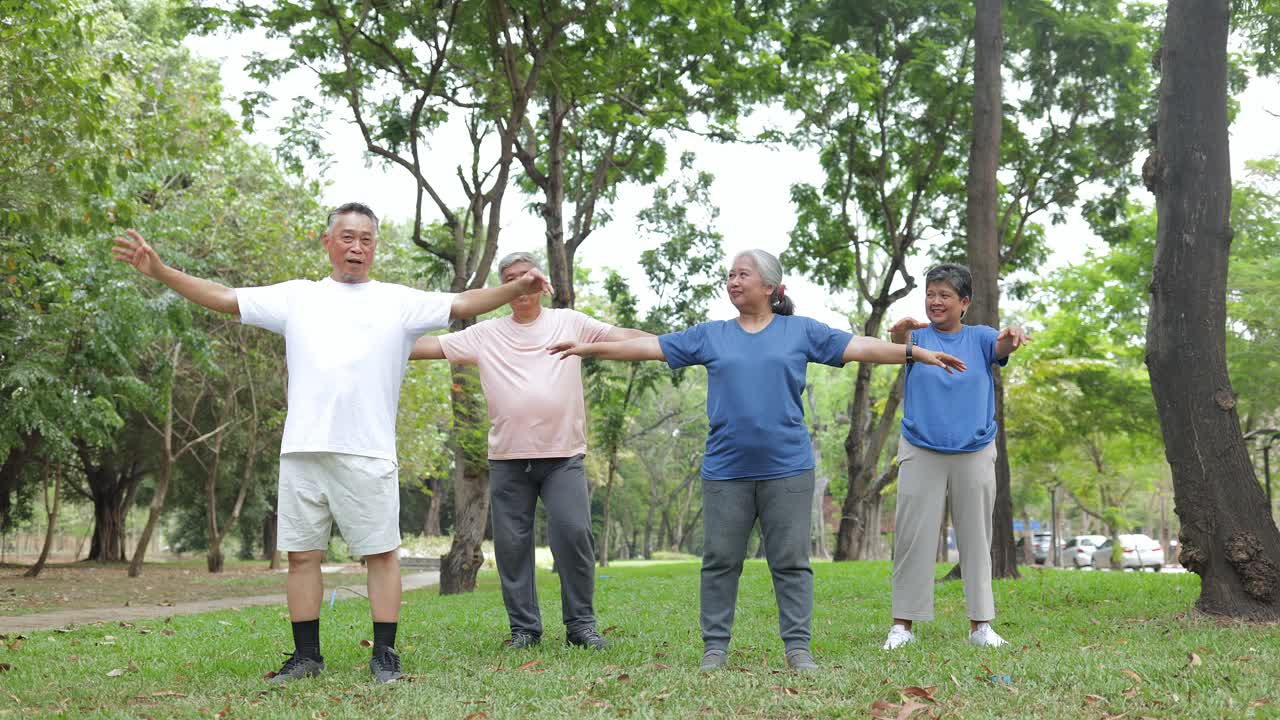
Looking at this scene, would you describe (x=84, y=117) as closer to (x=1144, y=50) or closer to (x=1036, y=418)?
(x=1144, y=50)

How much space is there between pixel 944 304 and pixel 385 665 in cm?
355

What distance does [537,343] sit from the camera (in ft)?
19.5

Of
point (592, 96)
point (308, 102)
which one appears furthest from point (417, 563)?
point (592, 96)

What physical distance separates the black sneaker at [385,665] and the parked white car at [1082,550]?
123 ft

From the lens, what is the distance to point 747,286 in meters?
5.30

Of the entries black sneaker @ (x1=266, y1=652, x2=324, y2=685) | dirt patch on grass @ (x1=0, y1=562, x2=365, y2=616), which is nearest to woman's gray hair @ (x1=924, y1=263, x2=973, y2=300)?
black sneaker @ (x1=266, y1=652, x2=324, y2=685)

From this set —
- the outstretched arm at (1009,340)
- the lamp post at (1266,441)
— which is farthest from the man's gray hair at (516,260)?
the lamp post at (1266,441)

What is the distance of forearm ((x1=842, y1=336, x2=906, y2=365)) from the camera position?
5172 millimetres

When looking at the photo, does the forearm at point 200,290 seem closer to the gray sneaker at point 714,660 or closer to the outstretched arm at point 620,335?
the outstretched arm at point 620,335

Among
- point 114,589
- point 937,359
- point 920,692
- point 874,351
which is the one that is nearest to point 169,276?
point 874,351

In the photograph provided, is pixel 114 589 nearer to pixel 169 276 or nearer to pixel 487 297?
pixel 169 276

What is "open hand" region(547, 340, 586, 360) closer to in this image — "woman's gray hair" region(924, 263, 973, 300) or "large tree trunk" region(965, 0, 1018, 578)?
"woman's gray hair" region(924, 263, 973, 300)

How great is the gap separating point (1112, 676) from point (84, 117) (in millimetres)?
9226

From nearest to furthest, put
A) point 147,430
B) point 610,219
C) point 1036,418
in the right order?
1. point 610,219
2. point 1036,418
3. point 147,430
